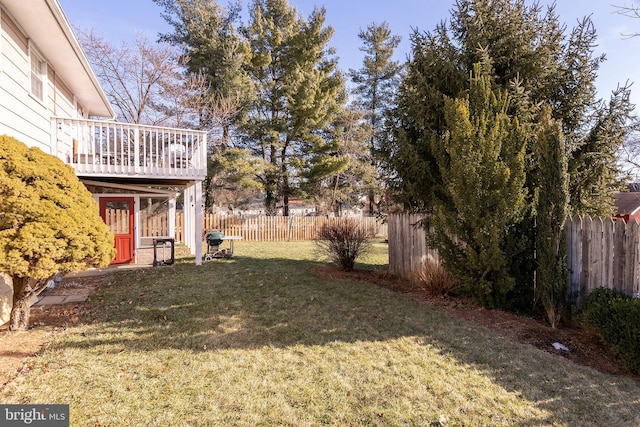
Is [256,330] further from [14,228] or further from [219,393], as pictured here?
[14,228]

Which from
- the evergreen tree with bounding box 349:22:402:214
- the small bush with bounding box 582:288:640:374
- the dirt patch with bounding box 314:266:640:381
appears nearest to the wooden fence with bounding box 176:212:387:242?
the evergreen tree with bounding box 349:22:402:214

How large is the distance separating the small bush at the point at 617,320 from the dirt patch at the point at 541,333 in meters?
0.18

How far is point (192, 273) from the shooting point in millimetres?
8352

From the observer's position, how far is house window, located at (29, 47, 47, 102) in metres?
6.43

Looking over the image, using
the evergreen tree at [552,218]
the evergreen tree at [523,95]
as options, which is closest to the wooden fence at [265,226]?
the evergreen tree at [523,95]

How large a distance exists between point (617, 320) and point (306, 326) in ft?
12.6

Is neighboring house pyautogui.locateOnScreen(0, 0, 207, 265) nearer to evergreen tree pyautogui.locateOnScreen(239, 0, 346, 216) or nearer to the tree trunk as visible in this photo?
the tree trunk

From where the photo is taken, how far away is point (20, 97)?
554 centimetres

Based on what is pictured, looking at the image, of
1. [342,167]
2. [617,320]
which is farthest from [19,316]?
[342,167]

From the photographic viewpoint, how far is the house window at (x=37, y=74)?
21.1ft

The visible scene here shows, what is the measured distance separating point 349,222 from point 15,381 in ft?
23.9

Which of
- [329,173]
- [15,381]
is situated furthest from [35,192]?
[329,173]

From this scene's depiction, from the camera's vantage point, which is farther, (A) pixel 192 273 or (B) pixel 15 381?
(A) pixel 192 273

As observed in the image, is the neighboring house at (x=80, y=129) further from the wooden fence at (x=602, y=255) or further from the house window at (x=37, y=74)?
the wooden fence at (x=602, y=255)
